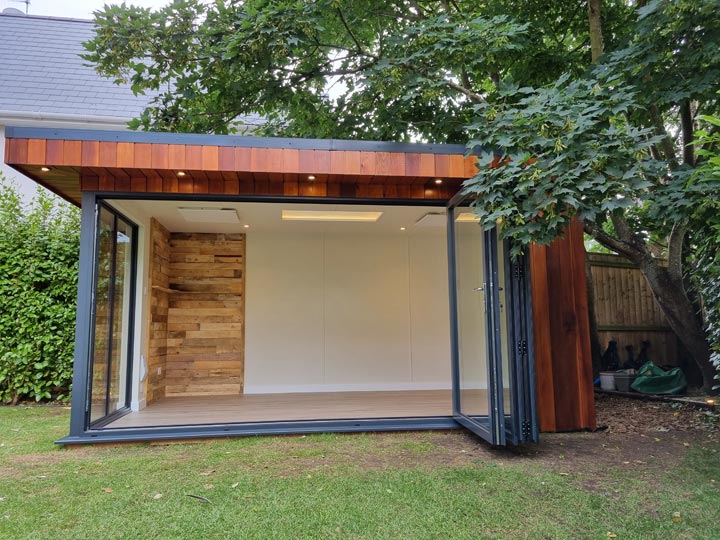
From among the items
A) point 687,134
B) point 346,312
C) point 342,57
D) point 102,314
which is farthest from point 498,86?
point 102,314

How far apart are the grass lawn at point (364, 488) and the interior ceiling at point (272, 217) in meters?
2.25

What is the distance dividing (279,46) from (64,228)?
351 centimetres

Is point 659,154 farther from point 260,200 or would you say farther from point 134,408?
point 134,408

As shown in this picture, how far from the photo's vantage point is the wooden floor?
4781 mm

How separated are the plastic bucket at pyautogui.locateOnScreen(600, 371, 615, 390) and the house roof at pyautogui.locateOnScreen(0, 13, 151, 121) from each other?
7874mm

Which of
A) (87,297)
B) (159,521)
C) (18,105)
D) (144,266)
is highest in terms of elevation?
(18,105)

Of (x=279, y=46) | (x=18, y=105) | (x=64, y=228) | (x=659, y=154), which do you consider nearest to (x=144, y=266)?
(x=64, y=228)

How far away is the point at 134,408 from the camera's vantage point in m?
5.38

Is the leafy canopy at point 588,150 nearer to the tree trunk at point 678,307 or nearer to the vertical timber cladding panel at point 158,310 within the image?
the tree trunk at point 678,307

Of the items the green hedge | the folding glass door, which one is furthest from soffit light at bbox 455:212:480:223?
the green hedge

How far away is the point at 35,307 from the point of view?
5848 millimetres

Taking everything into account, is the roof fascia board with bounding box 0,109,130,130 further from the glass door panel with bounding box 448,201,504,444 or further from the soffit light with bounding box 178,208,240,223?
the glass door panel with bounding box 448,201,504,444

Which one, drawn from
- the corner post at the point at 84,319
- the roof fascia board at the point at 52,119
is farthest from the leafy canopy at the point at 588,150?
Result: the roof fascia board at the point at 52,119

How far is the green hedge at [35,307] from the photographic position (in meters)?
5.81
